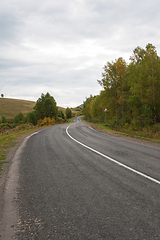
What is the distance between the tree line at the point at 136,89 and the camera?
1662cm

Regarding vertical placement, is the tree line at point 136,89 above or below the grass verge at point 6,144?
above

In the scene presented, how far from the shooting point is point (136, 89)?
1803 cm

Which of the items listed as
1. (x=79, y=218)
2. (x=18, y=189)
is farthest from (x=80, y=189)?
(x=18, y=189)

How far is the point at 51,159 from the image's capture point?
22.9 ft

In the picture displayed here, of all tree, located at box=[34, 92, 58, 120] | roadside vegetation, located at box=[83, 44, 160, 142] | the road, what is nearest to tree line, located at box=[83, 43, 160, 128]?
roadside vegetation, located at box=[83, 44, 160, 142]

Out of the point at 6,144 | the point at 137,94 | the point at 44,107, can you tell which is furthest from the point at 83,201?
the point at 44,107

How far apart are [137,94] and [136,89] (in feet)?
2.03

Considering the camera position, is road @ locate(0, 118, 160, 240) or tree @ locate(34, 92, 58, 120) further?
tree @ locate(34, 92, 58, 120)

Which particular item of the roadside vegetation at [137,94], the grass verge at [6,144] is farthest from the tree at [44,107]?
the grass verge at [6,144]

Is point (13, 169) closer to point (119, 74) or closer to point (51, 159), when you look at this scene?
point (51, 159)

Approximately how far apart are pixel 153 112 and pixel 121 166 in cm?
1332

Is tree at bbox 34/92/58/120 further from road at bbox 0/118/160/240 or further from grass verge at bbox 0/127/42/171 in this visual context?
road at bbox 0/118/160/240

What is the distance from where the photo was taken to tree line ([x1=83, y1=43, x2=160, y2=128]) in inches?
655

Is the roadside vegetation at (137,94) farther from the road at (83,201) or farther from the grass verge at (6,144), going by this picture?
the grass verge at (6,144)
